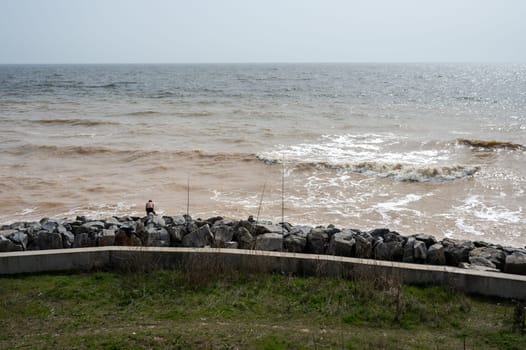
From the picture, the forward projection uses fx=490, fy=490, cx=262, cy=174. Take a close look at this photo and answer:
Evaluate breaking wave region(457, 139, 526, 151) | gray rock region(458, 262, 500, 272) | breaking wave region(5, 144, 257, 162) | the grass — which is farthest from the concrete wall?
breaking wave region(457, 139, 526, 151)

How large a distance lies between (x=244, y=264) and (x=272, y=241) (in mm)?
1016

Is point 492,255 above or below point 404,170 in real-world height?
above

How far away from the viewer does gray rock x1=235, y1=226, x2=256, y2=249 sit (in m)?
8.12

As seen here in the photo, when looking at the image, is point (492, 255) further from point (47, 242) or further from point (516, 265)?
point (47, 242)

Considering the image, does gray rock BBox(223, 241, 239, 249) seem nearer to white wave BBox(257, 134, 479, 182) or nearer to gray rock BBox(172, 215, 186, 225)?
→ gray rock BBox(172, 215, 186, 225)

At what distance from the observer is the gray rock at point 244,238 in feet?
26.7

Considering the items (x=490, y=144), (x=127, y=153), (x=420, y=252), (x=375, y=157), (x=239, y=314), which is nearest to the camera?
(x=239, y=314)

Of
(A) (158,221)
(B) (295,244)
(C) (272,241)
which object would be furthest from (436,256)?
(A) (158,221)

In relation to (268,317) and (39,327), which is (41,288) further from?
(268,317)

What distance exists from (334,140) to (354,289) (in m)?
20.2

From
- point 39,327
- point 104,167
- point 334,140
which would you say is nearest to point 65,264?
point 39,327

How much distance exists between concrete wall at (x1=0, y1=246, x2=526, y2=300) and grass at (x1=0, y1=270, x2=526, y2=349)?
7.0 inches

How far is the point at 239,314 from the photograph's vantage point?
19.5 feet

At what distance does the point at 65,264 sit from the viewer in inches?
288
